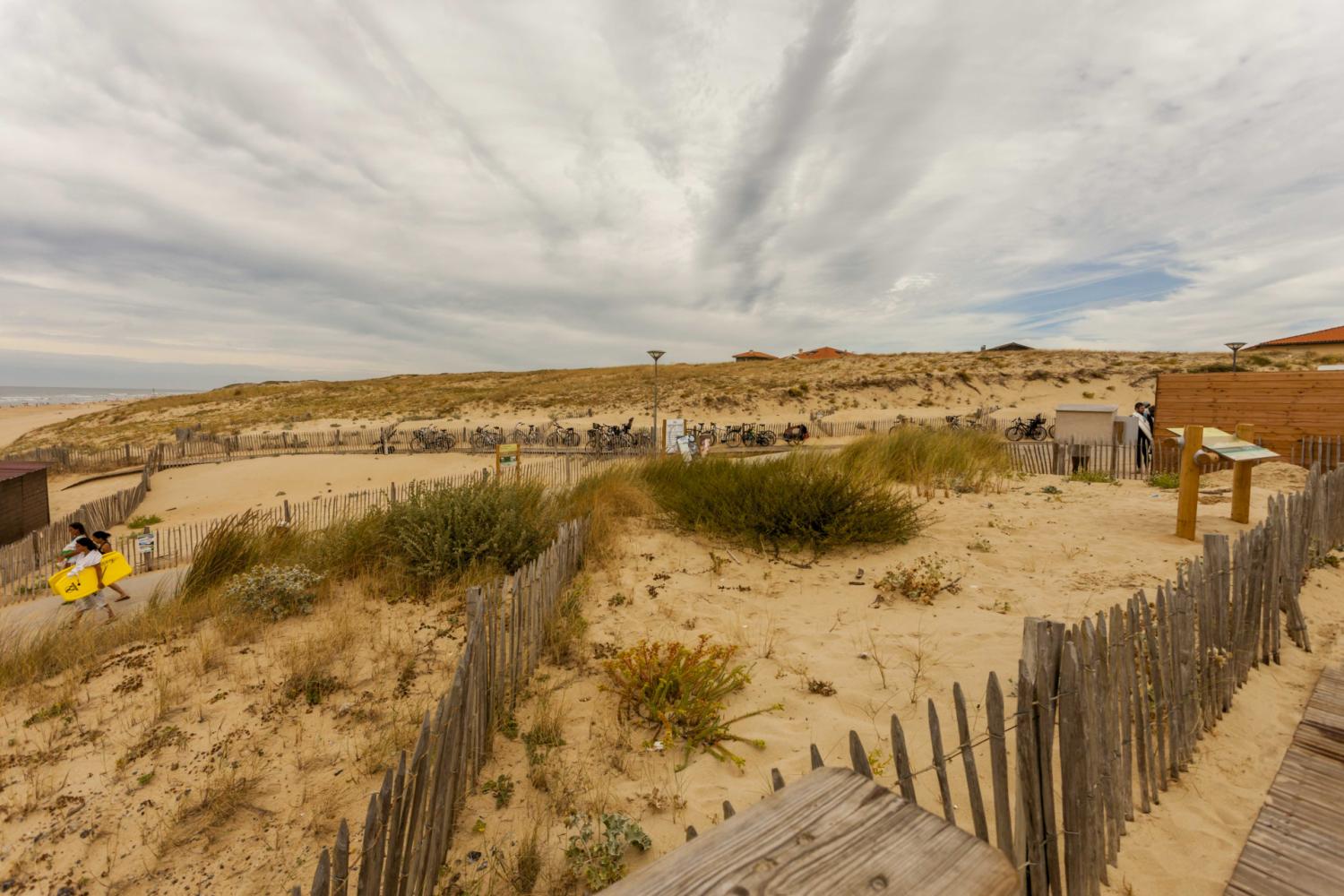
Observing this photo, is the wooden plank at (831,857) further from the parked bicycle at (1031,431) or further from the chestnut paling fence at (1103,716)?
the parked bicycle at (1031,431)

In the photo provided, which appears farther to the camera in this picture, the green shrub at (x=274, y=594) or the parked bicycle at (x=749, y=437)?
the parked bicycle at (x=749, y=437)

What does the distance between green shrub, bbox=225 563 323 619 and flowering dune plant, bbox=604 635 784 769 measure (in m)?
3.11

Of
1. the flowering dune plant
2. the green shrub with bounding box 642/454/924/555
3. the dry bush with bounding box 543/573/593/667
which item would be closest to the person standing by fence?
the green shrub with bounding box 642/454/924/555

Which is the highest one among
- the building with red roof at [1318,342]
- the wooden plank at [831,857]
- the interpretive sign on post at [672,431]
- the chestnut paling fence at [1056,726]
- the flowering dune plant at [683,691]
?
the building with red roof at [1318,342]

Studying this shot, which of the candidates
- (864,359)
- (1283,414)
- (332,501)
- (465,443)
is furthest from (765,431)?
(864,359)

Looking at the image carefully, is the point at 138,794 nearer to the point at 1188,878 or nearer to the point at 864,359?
the point at 1188,878

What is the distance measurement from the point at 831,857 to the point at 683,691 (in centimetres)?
305

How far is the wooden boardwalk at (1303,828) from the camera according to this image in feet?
6.63

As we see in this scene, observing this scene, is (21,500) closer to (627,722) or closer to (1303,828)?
(627,722)

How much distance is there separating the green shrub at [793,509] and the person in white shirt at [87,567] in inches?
241

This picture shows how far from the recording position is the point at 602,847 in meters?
2.56

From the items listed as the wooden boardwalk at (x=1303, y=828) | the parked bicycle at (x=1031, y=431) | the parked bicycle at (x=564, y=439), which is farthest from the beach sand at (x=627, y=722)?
the parked bicycle at (x=1031, y=431)

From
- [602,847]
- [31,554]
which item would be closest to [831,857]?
[602,847]

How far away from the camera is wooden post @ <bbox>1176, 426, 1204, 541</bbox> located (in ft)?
20.1
